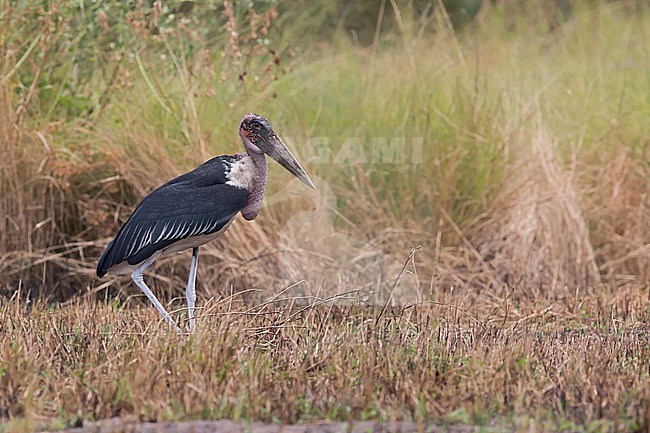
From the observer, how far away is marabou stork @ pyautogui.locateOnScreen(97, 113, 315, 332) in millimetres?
5438

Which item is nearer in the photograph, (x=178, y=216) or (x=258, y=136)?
(x=178, y=216)

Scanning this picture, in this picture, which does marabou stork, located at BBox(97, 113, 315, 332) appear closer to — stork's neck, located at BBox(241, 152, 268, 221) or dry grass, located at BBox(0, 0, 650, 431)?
stork's neck, located at BBox(241, 152, 268, 221)

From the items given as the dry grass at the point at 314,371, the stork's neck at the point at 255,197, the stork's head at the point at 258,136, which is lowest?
Result: the dry grass at the point at 314,371

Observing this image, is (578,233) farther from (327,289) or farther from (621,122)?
(327,289)

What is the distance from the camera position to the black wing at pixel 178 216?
543cm

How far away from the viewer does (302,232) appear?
7.48 meters

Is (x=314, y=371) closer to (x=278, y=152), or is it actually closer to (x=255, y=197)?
(x=255, y=197)

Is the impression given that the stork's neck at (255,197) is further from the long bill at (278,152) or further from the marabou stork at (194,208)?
the long bill at (278,152)

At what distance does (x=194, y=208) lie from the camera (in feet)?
17.8

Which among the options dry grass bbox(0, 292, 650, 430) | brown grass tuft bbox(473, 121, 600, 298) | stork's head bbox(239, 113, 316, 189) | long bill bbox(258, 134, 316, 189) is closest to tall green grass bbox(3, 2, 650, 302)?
brown grass tuft bbox(473, 121, 600, 298)

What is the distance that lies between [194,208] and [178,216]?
0.30 ft

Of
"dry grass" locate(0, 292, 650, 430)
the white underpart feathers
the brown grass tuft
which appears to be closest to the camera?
"dry grass" locate(0, 292, 650, 430)

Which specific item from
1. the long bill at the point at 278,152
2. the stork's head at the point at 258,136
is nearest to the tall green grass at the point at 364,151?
the long bill at the point at 278,152

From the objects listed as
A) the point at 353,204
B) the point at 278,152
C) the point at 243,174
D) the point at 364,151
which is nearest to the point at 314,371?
the point at 243,174
